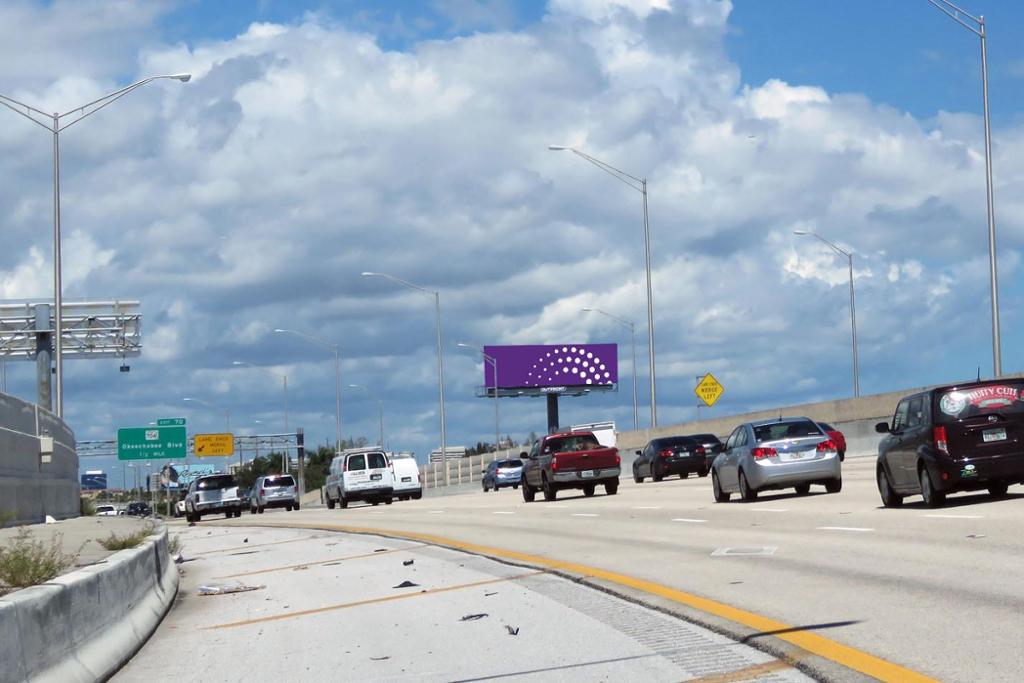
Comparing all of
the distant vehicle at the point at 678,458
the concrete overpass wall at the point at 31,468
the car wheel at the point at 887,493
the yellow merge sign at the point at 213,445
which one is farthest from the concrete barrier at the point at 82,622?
the yellow merge sign at the point at 213,445

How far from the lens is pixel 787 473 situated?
27.3 m

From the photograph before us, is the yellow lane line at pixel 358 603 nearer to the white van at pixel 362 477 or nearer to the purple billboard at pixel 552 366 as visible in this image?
the white van at pixel 362 477

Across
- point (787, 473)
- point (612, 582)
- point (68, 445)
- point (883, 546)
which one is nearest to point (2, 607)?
point (612, 582)

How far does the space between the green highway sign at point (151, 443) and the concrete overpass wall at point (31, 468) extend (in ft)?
131

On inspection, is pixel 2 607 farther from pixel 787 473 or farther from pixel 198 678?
pixel 787 473

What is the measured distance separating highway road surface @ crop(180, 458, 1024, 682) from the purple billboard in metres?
97.1

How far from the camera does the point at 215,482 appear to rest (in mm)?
62125

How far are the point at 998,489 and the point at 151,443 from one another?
62965mm

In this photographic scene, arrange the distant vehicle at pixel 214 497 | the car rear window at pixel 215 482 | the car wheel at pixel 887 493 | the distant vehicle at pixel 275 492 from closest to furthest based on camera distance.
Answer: the car wheel at pixel 887 493 < the distant vehicle at pixel 214 497 < the car rear window at pixel 215 482 < the distant vehicle at pixel 275 492

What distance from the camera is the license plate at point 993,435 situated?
799 inches

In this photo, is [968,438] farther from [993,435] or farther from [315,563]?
[315,563]

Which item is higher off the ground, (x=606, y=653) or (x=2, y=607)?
(x=2, y=607)

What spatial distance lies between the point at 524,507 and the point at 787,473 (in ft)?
32.7

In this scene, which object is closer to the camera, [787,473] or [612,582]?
[612,582]
